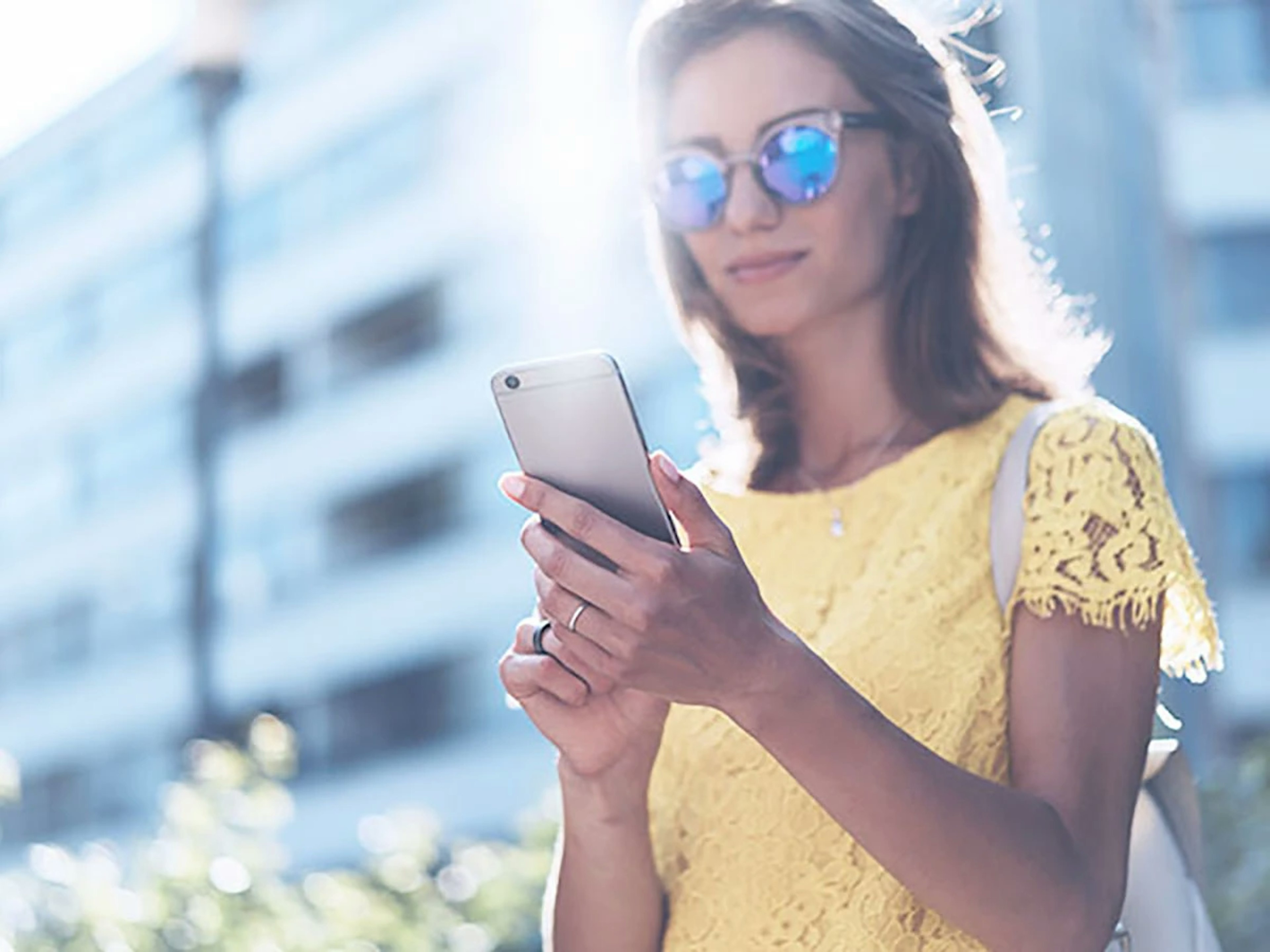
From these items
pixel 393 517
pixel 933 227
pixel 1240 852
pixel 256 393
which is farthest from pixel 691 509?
pixel 256 393

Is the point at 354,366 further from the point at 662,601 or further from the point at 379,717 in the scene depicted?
the point at 662,601

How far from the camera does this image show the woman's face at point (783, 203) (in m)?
2.16

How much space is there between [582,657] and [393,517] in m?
31.1

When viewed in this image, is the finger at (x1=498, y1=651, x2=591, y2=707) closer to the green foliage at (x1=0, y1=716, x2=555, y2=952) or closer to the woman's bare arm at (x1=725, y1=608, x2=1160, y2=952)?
the woman's bare arm at (x1=725, y1=608, x2=1160, y2=952)

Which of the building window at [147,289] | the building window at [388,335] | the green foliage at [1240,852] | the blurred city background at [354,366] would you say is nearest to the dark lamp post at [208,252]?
the blurred city background at [354,366]

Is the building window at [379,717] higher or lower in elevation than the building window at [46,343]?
lower

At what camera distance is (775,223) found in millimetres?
2156

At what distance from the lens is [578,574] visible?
164 centimetres

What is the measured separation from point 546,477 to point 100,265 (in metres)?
39.6

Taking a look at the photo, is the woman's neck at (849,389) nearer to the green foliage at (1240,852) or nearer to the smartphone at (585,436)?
the smartphone at (585,436)

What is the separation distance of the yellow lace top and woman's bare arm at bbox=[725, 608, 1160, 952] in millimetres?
50

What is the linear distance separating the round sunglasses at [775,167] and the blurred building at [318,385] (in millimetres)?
24120

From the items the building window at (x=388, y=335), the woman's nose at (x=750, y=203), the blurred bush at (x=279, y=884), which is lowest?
the building window at (x=388, y=335)

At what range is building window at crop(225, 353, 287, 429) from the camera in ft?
116
